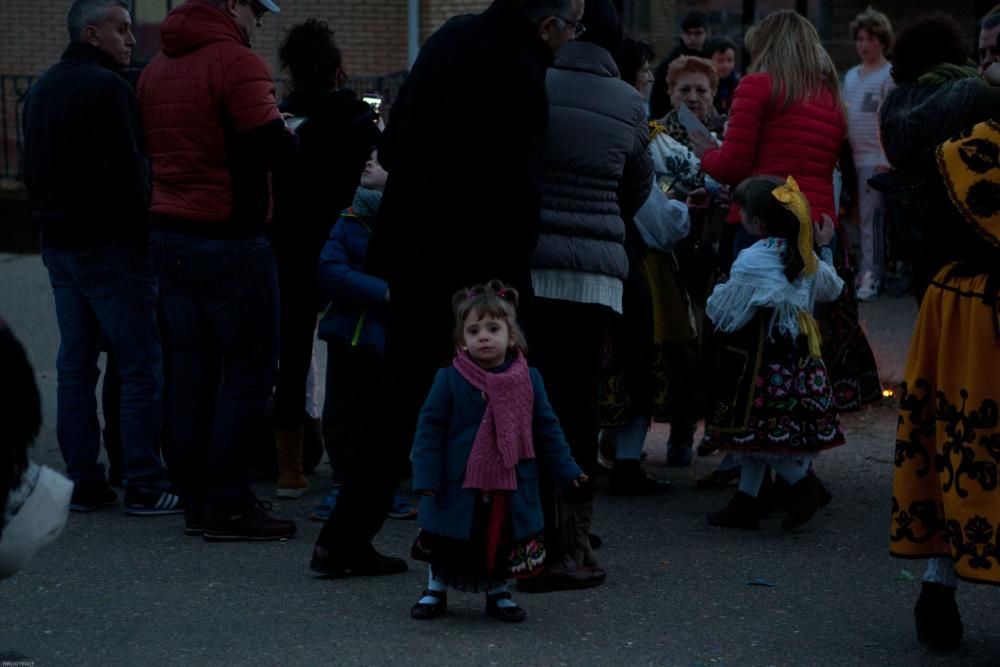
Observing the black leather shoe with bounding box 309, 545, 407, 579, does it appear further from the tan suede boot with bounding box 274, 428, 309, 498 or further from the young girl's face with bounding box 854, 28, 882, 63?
the young girl's face with bounding box 854, 28, 882, 63

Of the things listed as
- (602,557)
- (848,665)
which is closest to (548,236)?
(602,557)

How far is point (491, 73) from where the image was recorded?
18.2 feet

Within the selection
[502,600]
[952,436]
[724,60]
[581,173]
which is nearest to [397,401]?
[502,600]

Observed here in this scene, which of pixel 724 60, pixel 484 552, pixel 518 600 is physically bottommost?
pixel 518 600

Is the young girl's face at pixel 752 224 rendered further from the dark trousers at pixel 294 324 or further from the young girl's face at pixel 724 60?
the young girl's face at pixel 724 60

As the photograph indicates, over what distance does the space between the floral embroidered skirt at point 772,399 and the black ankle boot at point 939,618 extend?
5.28 ft

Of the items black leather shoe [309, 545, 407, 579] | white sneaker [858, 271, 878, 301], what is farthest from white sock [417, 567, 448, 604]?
white sneaker [858, 271, 878, 301]

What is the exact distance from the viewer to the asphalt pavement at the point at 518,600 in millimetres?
5207

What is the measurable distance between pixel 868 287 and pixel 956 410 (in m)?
7.85

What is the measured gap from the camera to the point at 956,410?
5148mm

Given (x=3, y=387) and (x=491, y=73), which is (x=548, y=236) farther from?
(x=3, y=387)

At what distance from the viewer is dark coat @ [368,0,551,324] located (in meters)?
5.54

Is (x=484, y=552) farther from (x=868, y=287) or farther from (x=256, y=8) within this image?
(x=868, y=287)

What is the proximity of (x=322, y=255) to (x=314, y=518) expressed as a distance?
3.53ft
